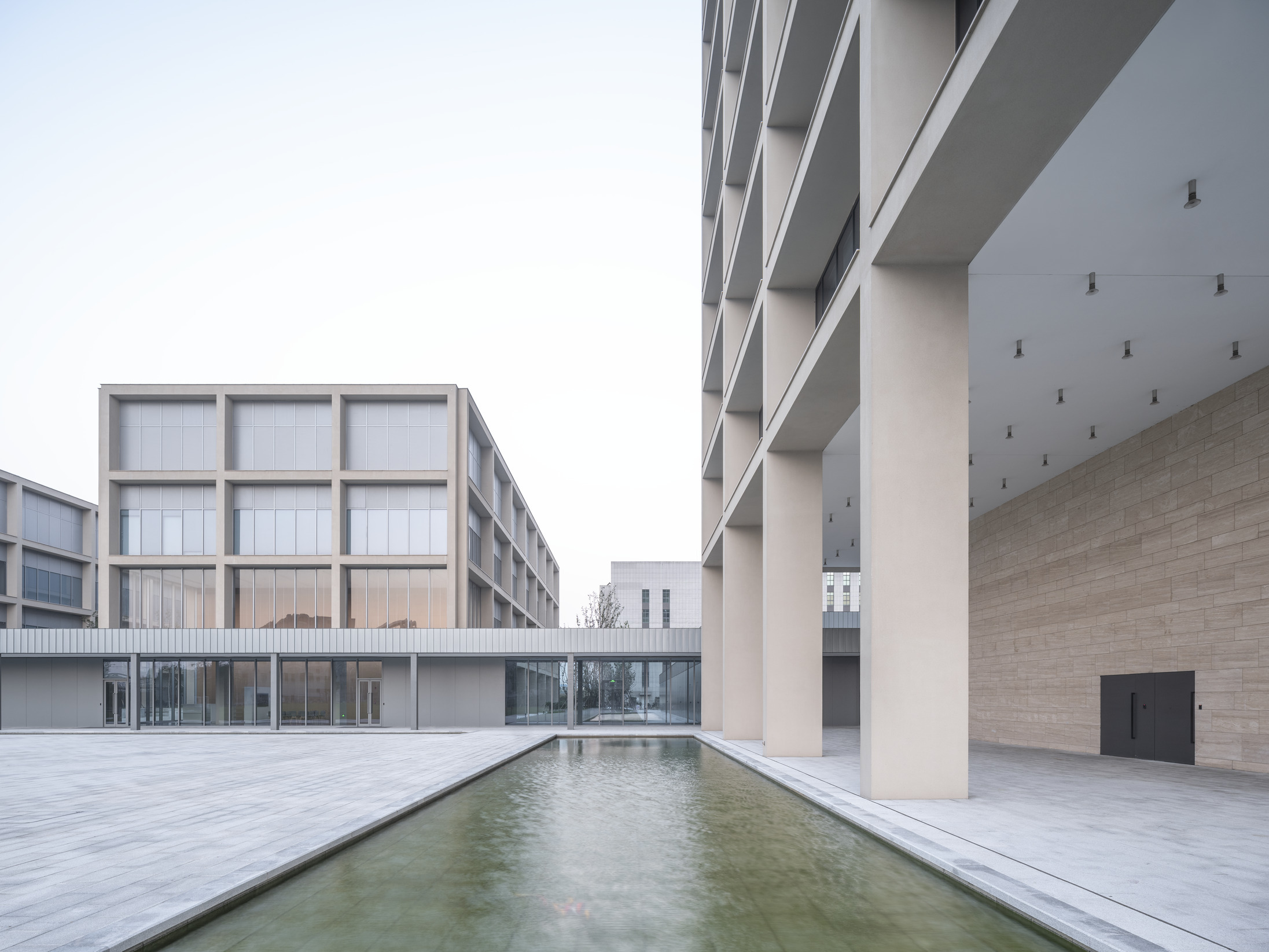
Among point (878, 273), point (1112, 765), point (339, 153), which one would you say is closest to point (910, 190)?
point (878, 273)

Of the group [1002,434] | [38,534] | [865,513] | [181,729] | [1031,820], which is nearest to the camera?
[1031,820]

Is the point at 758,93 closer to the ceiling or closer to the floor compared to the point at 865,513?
closer to the ceiling

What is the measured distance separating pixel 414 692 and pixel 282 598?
8156mm

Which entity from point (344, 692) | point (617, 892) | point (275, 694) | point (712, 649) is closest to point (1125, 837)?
point (617, 892)

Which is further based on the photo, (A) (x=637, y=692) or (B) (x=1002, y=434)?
(A) (x=637, y=692)

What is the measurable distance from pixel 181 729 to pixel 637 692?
15.1 m

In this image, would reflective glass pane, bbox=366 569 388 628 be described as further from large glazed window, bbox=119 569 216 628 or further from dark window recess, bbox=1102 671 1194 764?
dark window recess, bbox=1102 671 1194 764

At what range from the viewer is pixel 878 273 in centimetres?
970

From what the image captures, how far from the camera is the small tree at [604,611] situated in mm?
66188

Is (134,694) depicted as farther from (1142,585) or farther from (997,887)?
(997,887)

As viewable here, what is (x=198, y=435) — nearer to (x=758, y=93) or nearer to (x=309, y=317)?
(x=758, y=93)

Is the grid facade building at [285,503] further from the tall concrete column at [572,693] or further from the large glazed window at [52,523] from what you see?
the large glazed window at [52,523]

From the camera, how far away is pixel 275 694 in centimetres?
2969

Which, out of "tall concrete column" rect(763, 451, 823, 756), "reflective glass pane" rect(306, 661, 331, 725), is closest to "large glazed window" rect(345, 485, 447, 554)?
"reflective glass pane" rect(306, 661, 331, 725)
